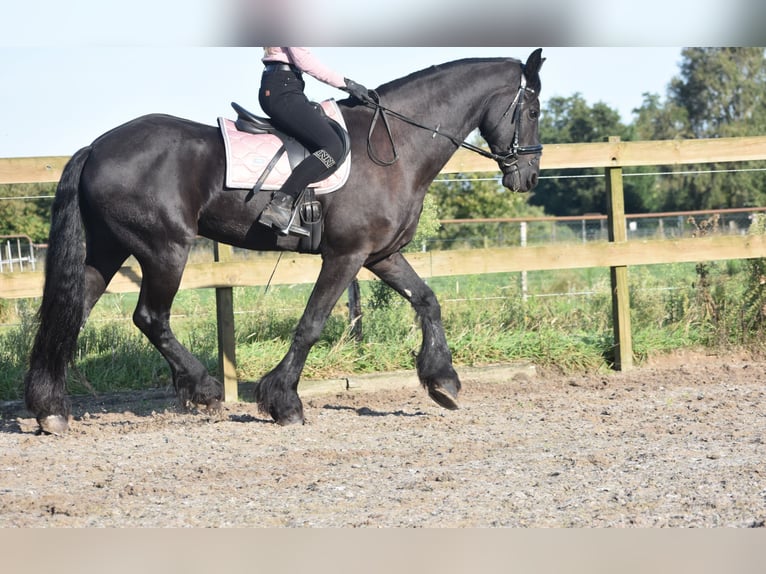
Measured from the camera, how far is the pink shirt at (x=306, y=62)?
520 cm

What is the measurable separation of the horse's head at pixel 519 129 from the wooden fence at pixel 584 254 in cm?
117

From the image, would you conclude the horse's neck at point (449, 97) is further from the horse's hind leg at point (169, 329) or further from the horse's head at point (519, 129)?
the horse's hind leg at point (169, 329)

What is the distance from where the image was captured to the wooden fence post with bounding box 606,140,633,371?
24.4 ft

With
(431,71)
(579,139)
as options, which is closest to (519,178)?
(431,71)

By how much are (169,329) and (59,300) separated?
28.8 inches

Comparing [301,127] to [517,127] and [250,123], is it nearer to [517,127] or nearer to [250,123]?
[250,123]

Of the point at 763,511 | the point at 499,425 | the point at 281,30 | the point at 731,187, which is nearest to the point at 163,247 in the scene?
the point at 499,425

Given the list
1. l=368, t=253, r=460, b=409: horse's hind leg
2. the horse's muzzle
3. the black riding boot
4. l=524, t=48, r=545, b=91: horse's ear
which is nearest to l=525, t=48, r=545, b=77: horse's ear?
l=524, t=48, r=545, b=91: horse's ear

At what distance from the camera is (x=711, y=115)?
49531 millimetres

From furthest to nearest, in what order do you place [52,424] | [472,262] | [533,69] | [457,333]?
[457,333]
[472,262]
[533,69]
[52,424]

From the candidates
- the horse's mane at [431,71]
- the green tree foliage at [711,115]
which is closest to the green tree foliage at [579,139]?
the green tree foliage at [711,115]

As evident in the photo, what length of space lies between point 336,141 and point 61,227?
186cm

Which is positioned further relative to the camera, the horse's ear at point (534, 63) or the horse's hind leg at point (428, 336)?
the horse's hind leg at point (428, 336)

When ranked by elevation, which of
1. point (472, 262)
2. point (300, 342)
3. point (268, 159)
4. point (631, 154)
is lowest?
point (300, 342)
